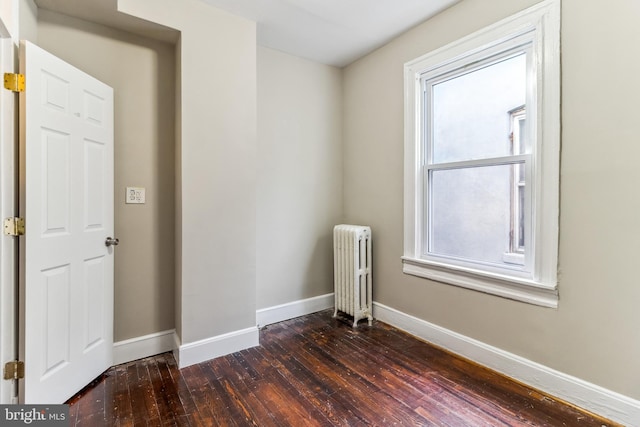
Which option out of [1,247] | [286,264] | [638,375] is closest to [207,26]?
[1,247]

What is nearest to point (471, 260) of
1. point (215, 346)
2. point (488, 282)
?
point (488, 282)

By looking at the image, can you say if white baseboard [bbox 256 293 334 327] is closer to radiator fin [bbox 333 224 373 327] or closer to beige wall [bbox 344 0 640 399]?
radiator fin [bbox 333 224 373 327]

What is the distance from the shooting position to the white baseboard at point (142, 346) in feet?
7.30

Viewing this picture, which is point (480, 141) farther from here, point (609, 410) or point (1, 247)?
point (1, 247)

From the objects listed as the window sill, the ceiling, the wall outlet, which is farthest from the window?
the wall outlet

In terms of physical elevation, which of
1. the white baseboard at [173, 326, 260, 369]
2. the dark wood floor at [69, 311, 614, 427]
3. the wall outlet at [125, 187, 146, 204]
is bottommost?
the dark wood floor at [69, 311, 614, 427]

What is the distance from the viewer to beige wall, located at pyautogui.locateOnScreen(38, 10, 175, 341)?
7.18 ft

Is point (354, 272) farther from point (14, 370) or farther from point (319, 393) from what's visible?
point (14, 370)

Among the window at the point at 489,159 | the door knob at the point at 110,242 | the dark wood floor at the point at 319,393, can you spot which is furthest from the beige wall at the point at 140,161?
the window at the point at 489,159

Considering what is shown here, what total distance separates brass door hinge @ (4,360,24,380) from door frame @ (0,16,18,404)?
0.9 inches

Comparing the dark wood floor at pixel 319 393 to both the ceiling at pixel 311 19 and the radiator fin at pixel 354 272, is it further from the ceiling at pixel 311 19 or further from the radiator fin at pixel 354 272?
the ceiling at pixel 311 19

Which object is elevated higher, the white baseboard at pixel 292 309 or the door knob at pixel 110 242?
the door knob at pixel 110 242

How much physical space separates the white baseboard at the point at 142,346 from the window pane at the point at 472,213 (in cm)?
236

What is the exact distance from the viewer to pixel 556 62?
178 centimetres
